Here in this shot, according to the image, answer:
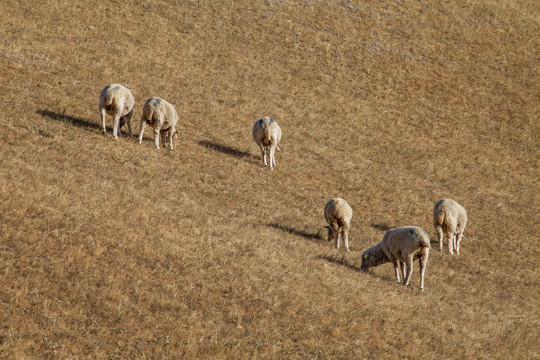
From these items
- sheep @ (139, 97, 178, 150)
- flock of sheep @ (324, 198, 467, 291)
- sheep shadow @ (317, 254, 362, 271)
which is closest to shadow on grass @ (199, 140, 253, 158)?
sheep @ (139, 97, 178, 150)

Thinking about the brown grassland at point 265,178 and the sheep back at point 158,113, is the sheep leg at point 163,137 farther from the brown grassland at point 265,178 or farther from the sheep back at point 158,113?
the brown grassland at point 265,178

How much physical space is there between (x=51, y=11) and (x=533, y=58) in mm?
44040

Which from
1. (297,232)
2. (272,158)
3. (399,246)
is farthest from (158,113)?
(399,246)

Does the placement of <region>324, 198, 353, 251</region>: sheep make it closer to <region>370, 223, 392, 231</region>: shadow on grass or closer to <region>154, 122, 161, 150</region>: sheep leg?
<region>370, 223, 392, 231</region>: shadow on grass

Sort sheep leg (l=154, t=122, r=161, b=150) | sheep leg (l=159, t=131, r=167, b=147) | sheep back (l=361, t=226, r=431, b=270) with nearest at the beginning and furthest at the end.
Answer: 1. sheep back (l=361, t=226, r=431, b=270)
2. sheep leg (l=154, t=122, r=161, b=150)
3. sheep leg (l=159, t=131, r=167, b=147)

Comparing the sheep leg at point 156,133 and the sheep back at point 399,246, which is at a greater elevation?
the sheep leg at point 156,133

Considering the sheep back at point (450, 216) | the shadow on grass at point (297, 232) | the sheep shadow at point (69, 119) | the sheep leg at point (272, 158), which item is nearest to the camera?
the shadow on grass at point (297, 232)

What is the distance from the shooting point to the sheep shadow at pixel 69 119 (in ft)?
75.9

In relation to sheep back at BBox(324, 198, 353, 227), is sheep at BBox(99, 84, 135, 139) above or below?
above

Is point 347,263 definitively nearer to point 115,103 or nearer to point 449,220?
point 449,220

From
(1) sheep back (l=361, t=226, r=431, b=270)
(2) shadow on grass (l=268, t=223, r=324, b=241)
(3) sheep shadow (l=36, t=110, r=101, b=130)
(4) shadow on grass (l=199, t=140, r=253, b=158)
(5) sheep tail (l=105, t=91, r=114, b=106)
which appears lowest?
(2) shadow on grass (l=268, t=223, r=324, b=241)

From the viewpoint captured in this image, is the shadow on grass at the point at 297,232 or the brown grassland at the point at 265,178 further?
the shadow on grass at the point at 297,232

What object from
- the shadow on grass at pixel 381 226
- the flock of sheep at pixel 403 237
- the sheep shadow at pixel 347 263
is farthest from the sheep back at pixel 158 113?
the sheep shadow at pixel 347 263

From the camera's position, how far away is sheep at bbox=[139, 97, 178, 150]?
23481 mm
